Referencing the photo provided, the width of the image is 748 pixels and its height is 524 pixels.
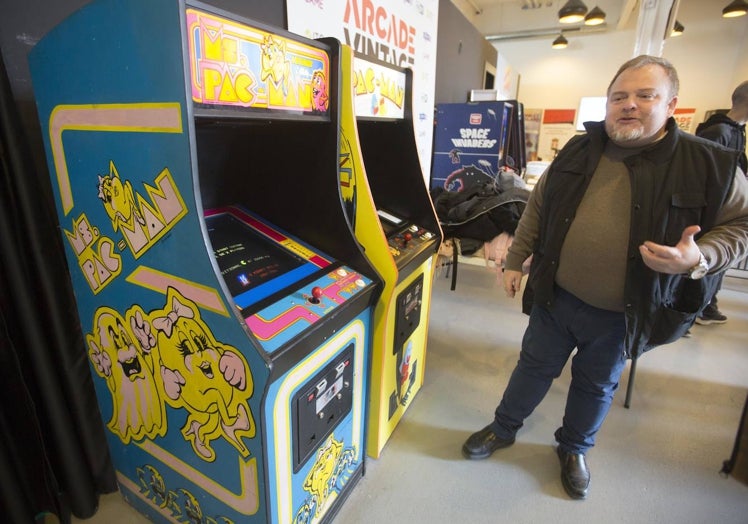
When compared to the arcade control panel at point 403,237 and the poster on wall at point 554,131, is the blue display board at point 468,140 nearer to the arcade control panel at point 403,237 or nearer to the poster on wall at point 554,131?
the arcade control panel at point 403,237

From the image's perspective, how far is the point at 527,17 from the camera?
8031 millimetres

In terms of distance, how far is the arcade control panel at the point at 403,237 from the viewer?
1561 millimetres

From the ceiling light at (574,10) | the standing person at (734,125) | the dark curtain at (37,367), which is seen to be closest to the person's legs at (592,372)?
the standing person at (734,125)

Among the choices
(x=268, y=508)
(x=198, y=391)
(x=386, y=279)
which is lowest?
(x=268, y=508)

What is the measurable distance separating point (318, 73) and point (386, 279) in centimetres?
67

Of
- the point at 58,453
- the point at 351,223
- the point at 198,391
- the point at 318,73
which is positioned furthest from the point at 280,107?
the point at 58,453

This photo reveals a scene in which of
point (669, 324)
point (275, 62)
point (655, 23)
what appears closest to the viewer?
point (275, 62)

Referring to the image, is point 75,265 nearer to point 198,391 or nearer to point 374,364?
point 198,391

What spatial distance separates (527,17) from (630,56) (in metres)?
2.09

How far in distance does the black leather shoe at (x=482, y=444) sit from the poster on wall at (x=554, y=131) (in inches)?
316

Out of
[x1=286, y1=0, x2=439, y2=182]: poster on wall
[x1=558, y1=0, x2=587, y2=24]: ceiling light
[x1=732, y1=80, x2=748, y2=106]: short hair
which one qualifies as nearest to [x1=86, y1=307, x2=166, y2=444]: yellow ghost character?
[x1=286, y1=0, x2=439, y2=182]: poster on wall

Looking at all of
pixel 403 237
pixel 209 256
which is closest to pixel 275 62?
pixel 209 256

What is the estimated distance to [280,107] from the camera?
3.30 feet

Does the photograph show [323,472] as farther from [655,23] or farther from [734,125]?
[655,23]
